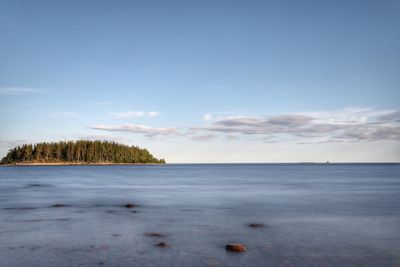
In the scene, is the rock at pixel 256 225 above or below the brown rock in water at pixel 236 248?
below

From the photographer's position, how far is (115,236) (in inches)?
769

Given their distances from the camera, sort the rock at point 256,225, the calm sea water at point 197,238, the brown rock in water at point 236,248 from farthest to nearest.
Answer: the rock at point 256,225 < the brown rock in water at point 236,248 < the calm sea water at point 197,238

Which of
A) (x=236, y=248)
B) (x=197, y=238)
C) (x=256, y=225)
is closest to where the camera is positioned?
(x=236, y=248)

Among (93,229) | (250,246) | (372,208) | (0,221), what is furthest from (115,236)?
(372,208)

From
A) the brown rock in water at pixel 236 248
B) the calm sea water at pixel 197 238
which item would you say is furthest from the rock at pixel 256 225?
the brown rock in water at pixel 236 248

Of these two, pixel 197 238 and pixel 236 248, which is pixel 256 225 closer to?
pixel 197 238

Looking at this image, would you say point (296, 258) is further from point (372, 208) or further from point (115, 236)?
point (372, 208)

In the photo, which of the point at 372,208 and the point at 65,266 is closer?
the point at 65,266

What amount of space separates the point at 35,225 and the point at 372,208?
28326mm

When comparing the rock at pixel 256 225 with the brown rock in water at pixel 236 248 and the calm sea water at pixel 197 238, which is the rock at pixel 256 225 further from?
the brown rock in water at pixel 236 248

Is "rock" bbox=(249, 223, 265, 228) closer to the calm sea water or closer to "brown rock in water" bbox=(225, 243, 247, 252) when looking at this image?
the calm sea water

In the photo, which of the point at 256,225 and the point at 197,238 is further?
the point at 256,225

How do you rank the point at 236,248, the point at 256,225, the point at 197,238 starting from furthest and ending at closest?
the point at 256,225
the point at 197,238
the point at 236,248

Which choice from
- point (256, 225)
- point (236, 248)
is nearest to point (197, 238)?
point (236, 248)
